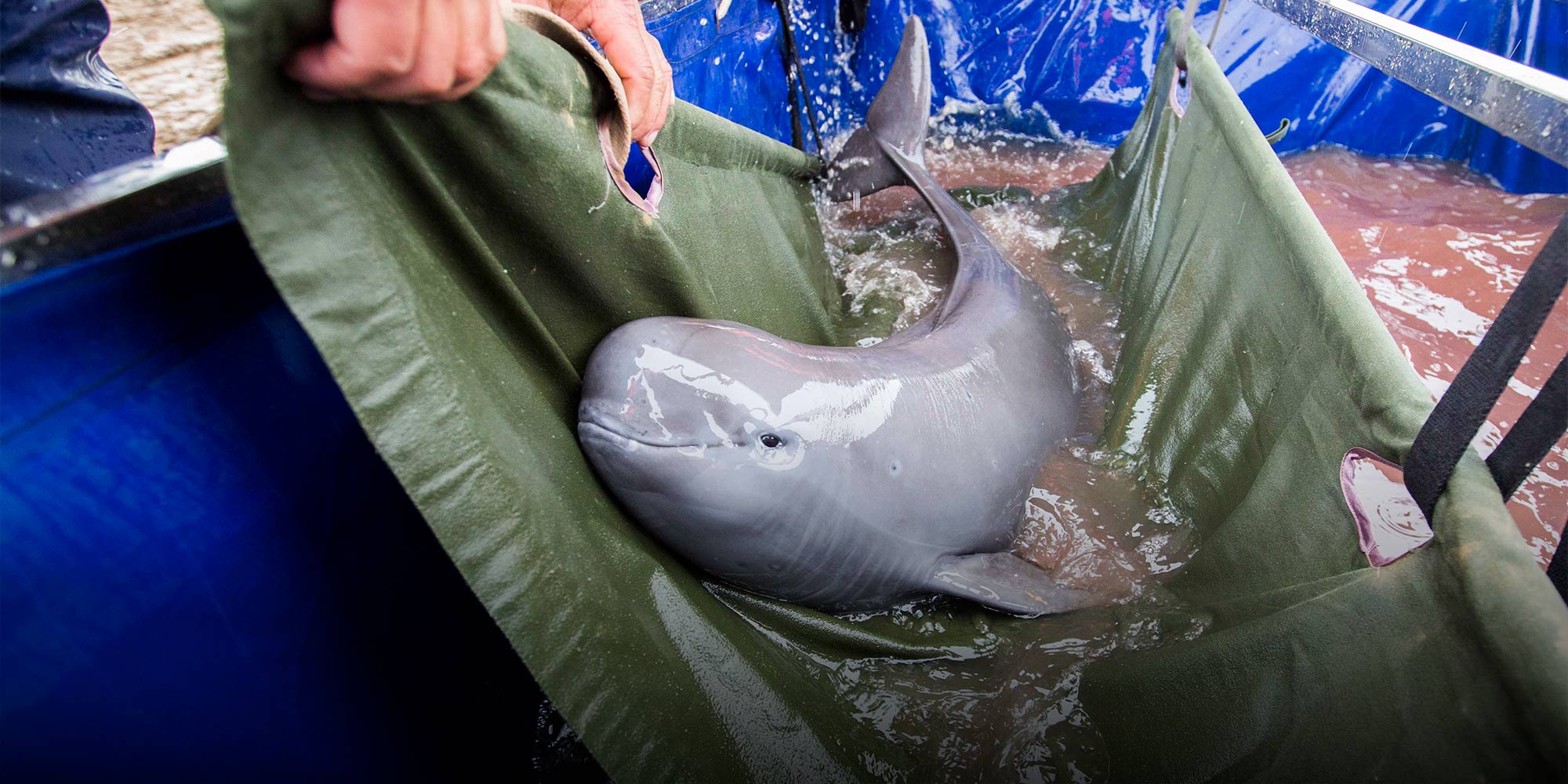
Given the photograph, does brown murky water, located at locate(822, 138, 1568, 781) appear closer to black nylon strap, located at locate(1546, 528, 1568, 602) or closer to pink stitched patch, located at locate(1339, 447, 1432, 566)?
pink stitched patch, located at locate(1339, 447, 1432, 566)

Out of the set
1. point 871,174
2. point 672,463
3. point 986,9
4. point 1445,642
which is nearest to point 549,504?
point 672,463

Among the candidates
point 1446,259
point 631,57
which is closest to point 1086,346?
point 1446,259

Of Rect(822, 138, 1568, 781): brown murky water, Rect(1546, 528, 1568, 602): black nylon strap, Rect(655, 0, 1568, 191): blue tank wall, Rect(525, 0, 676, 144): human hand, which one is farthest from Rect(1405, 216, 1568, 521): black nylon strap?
Rect(655, 0, 1568, 191): blue tank wall

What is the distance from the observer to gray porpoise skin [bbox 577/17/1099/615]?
1694 millimetres

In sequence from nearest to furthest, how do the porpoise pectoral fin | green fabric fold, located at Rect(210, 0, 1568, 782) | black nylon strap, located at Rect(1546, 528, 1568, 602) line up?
green fabric fold, located at Rect(210, 0, 1568, 782) < black nylon strap, located at Rect(1546, 528, 1568, 602) < the porpoise pectoral fin

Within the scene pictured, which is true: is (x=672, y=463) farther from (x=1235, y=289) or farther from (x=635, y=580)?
(x=1235, y=289)

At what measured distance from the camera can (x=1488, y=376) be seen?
113 centimetres

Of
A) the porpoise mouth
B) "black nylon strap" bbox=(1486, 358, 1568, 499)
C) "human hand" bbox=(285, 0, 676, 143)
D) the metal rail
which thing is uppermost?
the metal rail

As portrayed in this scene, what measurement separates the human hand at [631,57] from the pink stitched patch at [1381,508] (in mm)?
1705

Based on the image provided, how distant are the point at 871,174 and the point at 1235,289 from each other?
2.38 metres

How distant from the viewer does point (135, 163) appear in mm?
1069

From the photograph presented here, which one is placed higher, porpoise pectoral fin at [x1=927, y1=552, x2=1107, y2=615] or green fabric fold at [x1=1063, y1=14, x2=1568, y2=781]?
green fabric fold at [x1=1063, y1=14, x2=1568, y2=781]

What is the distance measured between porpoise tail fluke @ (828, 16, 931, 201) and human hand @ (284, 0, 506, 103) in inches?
130

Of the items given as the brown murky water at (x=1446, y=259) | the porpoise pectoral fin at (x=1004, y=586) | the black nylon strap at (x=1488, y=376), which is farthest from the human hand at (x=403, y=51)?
the brown murky water at (x=1446, y=259)
